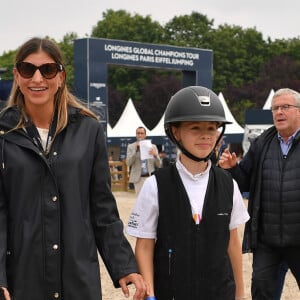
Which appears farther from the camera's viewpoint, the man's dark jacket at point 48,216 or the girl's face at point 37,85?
the girl's face at point 37,85

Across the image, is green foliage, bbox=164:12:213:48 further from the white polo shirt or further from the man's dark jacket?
the man's dark jacket

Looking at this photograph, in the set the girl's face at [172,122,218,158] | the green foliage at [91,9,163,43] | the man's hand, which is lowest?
the man's hand

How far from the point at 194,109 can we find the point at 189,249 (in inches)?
27.3

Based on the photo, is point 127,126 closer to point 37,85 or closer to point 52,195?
point 37,85

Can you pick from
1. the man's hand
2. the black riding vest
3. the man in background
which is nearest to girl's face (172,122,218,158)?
the black riding vest

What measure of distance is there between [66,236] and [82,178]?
0.26 metres

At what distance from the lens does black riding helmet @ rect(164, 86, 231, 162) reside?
355 centimetres

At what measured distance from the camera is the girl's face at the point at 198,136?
11.6ft

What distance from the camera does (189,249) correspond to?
135 inches

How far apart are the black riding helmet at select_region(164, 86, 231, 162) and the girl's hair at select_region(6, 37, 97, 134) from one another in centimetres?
47

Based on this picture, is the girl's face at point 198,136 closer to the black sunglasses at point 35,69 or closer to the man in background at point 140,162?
the black sunglasses at point 35,69

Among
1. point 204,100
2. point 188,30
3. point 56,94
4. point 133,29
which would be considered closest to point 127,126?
point 204,100

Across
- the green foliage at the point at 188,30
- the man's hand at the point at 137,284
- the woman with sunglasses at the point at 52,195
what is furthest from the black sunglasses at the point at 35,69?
the green foliage at the point at 188,30

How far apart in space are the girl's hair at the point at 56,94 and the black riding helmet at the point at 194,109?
471 mm
